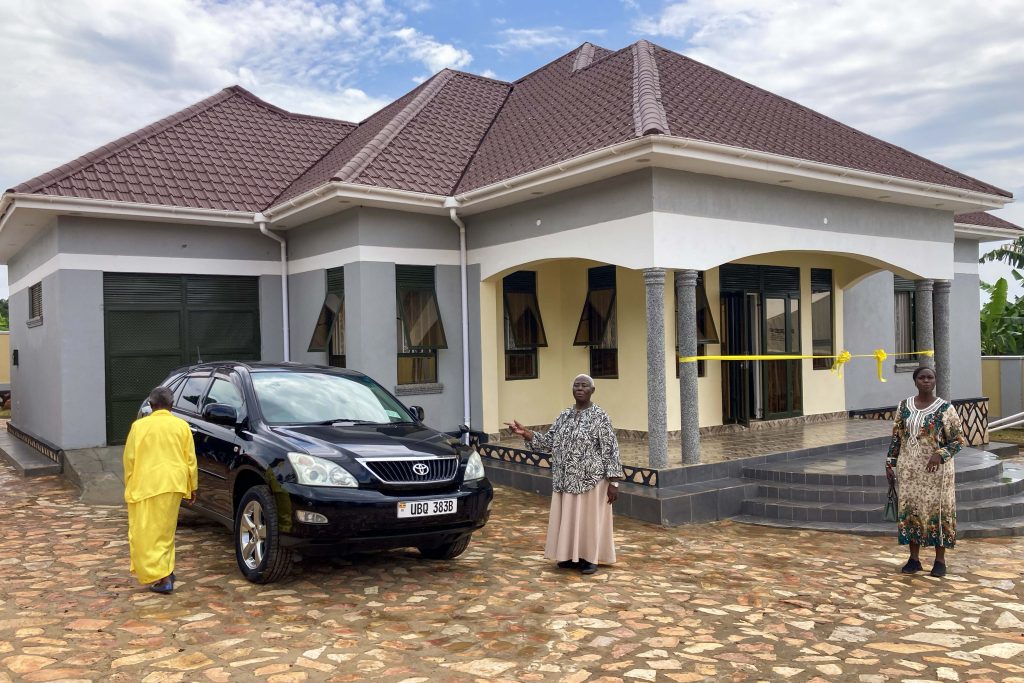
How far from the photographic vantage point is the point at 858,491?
29.1 ft

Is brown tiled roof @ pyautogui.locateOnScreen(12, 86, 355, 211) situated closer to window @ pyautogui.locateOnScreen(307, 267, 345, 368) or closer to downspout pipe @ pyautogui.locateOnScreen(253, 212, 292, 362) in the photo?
downspout pipe @ pyautogui.locateOnScreen(253, 212, 292, 362)

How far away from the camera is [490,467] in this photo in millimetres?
10984

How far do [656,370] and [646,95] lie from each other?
3450 millimetres

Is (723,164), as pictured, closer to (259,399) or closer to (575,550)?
(575,550)

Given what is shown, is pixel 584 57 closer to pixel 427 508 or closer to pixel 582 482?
pixel 582 482

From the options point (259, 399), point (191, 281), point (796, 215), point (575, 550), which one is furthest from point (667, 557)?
point (191, 281)

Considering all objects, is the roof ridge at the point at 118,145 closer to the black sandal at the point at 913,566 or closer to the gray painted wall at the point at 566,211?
the gray painted wall at the point at 566,211

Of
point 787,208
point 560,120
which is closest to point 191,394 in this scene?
point 560,120

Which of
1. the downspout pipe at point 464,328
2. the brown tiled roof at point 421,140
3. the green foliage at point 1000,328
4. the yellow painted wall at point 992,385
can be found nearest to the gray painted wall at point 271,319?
the brown tiled roof at point 421,140

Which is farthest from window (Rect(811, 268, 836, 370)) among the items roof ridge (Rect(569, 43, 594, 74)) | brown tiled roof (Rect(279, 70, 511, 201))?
brown tiled roof (Rect(279, 70, 511, 201))

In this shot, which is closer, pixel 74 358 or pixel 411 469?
pixel 411 469

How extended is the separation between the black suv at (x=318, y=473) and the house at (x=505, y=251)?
12.1 ft

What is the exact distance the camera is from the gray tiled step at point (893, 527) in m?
8.09

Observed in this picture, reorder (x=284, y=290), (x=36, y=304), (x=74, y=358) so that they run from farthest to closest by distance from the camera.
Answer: (x=36, y=304), (x=284, y=290), (x=74, y=358)
